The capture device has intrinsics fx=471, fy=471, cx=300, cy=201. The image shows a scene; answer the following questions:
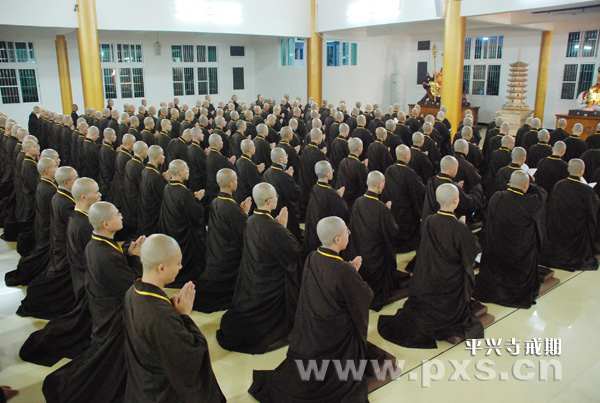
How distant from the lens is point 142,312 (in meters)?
2.94

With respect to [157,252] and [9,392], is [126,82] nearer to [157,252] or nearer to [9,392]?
[9,392]

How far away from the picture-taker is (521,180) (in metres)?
5.59

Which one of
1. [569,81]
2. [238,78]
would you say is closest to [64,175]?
[238,78]

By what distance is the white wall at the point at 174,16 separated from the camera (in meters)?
13.5

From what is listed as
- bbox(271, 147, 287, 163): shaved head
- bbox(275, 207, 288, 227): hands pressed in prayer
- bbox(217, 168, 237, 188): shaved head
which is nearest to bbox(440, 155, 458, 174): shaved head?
bbox(271, 147, 287, 163): shaved head

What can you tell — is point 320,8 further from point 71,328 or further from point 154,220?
point 71,328

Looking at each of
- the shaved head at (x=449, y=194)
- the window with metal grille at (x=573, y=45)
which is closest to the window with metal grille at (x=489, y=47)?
the window with metal grille at (x=573, y=45)

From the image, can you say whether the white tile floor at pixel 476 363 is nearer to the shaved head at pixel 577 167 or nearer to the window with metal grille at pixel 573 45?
the shaved head at pixel 577 167


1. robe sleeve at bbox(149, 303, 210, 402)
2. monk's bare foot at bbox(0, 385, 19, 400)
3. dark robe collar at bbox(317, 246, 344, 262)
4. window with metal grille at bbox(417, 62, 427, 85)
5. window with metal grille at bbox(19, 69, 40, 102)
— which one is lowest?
monk's bare foot at bbox(0, 385, 19, 400)

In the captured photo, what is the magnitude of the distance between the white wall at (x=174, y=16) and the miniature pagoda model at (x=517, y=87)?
8.09 metres

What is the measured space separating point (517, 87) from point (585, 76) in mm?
Result: 2422

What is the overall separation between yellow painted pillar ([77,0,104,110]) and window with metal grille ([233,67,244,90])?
8.43m

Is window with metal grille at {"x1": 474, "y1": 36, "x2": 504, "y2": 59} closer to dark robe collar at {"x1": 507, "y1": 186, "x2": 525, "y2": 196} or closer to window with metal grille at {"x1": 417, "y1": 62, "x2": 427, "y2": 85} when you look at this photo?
window with metal grille at {"x1": 417, "y1": 62, "x2": 427, "y2": 85}

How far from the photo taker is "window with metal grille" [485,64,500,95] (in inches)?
804
